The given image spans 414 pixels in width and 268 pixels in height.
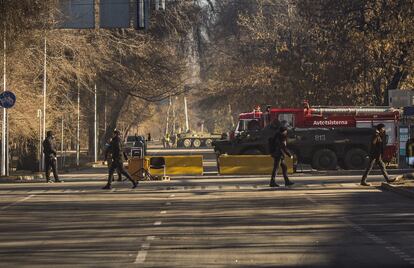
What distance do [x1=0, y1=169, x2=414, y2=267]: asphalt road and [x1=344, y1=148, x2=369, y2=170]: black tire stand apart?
1051 cm

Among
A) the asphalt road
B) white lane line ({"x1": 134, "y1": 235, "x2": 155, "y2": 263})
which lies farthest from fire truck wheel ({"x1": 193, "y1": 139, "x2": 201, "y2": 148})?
white lane line ({"x1": 134, "y1": 235, "x2": 155, "y2": 263})

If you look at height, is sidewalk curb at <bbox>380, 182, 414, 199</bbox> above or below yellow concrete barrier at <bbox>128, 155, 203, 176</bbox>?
below

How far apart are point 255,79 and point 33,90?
2269 cm

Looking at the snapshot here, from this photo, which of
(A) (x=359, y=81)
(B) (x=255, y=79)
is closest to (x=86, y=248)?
(A) (x=359, y=81)

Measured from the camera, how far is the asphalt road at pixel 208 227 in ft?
39.6

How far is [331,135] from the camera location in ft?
121

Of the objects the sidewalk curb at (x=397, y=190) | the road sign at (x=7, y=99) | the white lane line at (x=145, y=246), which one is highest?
the road sign at (x=7, y=99)

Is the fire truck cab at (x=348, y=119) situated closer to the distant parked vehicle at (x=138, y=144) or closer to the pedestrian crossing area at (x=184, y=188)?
the distant parked vehicle at (x=138, y=144)

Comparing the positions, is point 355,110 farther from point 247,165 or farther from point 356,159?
point 247,165

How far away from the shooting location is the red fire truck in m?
36.8

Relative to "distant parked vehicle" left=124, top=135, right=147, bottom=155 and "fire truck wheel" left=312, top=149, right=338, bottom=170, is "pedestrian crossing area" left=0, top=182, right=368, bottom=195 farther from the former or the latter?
"distant parked vehicle" left=124, top=135, right=147, bottom=155

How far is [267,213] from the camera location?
1838 centimetres

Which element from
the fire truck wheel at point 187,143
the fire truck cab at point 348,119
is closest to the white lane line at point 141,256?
the fire truck cab at point 348,119

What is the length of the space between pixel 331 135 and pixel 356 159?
4.91 feet
